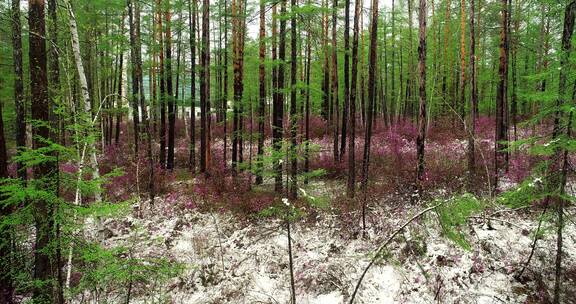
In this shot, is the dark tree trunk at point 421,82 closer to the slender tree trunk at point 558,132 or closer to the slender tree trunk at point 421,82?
the slender tree trunk at point 421,82

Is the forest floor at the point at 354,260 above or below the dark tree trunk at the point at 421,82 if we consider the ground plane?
below

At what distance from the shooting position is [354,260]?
8906 millimetres

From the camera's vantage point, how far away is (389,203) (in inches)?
436

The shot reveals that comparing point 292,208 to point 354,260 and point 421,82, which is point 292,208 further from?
point 421,82

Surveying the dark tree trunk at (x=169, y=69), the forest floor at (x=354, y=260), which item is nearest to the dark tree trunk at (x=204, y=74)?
the dark tree trunk at (x=169, y=69)

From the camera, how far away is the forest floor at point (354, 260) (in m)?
7.62

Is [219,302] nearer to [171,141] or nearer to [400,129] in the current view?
[171,141]

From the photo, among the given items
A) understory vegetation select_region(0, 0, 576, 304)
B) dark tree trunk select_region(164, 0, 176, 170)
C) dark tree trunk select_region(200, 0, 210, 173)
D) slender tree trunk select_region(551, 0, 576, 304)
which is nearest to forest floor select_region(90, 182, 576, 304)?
understory vegetation select_region(0, 0, 576, 304)

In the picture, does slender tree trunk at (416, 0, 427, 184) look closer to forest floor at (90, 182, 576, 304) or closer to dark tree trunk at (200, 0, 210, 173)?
forest floor at (90, 182, 576, 304)

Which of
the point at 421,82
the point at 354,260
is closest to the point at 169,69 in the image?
the point at 421,82

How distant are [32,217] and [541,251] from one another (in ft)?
36.5

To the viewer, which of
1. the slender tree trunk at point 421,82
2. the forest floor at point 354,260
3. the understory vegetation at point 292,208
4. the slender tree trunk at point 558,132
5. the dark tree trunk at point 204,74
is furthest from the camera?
the dark tree trunk at point 204,74

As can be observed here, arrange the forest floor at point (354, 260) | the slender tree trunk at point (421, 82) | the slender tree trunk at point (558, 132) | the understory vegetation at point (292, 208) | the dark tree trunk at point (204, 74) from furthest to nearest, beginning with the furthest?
the dark tree trunk at point (204, 74) → the slender tree trunk at point (421, 82) → the forest floor at point (354, 260) → the slender tree trunk at point (558, 132) → the understory vegetation at point (292, 208)

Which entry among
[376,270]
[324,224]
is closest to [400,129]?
[324,224]
